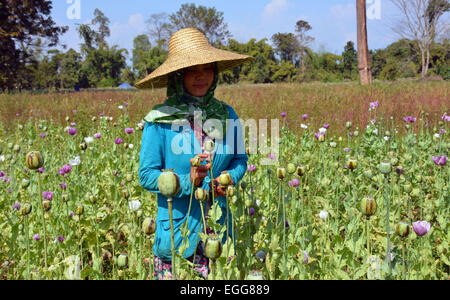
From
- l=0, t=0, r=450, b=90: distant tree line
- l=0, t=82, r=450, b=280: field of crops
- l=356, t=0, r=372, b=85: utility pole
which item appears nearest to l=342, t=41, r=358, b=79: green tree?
l=0, t=0, r=450, b=90: distant tree line

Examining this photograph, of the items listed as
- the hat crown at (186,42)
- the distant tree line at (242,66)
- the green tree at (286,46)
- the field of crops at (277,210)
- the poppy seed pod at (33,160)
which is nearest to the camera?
the poppy seed pod at (33,160)

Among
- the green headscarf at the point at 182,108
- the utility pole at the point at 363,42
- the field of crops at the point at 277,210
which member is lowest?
the field of crops at the point at 277,210

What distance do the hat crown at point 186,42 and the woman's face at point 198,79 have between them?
11 cm

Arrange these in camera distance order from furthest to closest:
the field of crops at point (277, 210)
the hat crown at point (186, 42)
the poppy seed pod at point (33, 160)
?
the hat crown at point (186, 42) → the field of crops at point (277, 210) → the poppy seed pod at point (33, 160)

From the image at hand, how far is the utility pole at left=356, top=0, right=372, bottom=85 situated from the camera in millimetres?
9727

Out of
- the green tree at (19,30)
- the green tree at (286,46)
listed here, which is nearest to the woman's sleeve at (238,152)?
the green tree at (19,30)

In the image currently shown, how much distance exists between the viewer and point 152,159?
152cm

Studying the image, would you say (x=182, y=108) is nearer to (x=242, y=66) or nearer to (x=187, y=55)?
(x=187, y=55)

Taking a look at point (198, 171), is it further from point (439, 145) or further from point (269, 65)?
point (269, 65)

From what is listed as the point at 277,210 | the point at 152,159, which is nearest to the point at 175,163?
the point at 152,159

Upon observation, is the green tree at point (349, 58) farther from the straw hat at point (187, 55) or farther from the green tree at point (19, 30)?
the straw hat at point (187, 55)

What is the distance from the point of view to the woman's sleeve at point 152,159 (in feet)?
4.85

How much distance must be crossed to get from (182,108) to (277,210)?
630mm
